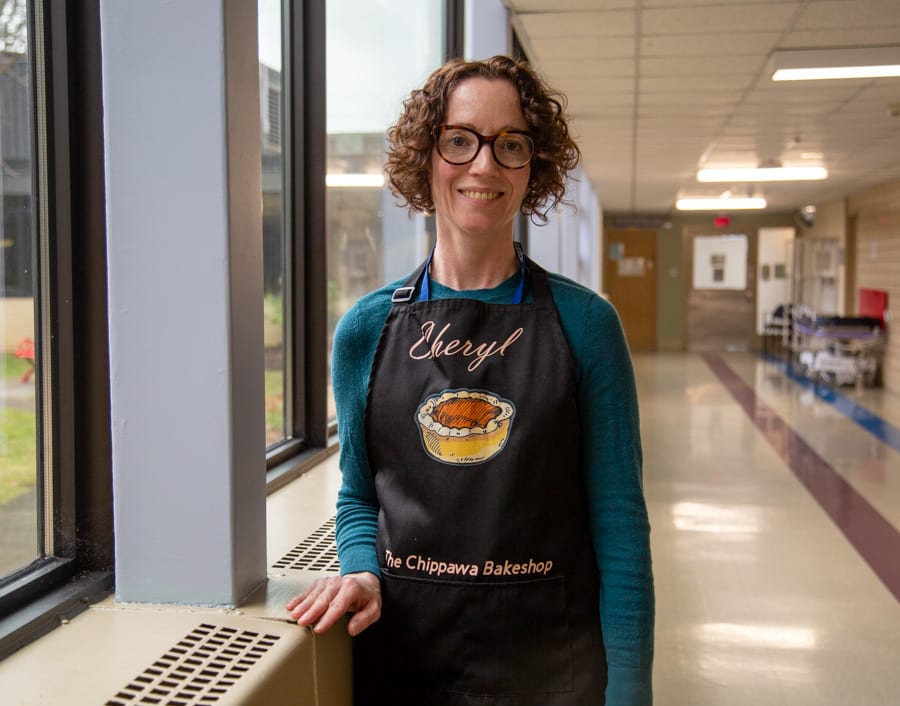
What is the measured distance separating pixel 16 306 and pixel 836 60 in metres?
5.31

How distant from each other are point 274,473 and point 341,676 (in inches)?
47.7

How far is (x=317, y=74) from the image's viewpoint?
9.75 feet

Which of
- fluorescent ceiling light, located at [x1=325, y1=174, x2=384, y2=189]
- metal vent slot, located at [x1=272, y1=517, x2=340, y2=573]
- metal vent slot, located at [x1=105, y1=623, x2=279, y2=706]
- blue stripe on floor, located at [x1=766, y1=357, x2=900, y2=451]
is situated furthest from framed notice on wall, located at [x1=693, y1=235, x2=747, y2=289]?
metal vent slot, located at [x1=105, y1=623, x2=279, y2=706]

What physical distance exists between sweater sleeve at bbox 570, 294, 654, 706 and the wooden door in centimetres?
1859

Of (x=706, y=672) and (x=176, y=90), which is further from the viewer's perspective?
(x=706, y=672)

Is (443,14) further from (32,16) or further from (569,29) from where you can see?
(32,16)

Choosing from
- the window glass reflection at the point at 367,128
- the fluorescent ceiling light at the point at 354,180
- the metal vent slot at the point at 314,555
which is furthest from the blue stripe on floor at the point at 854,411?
the metal vent slot at the point at 314,555

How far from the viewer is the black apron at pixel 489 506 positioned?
55.8 inches

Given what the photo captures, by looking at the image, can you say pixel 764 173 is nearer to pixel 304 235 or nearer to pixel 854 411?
pixel 854 411

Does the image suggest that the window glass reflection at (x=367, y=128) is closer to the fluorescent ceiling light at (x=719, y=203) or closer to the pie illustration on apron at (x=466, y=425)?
the pie illustration on apron at (x=466, y=425)

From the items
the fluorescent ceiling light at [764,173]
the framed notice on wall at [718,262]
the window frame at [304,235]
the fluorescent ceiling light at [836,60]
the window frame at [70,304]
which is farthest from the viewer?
the framed notice on wall at [718,262]

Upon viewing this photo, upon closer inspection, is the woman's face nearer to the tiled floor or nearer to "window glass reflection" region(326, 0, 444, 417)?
"window glass reflection" region(326, 0, 444, 417)

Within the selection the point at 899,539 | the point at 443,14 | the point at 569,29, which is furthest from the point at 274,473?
the point at 899,539

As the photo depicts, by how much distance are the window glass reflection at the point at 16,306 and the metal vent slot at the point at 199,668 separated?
1.33 ft
